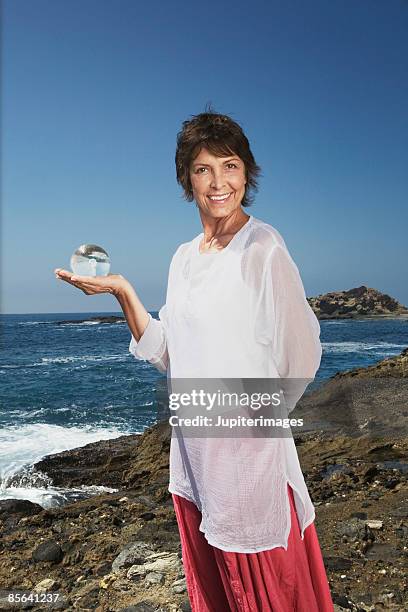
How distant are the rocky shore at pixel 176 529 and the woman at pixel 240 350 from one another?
1126 mm

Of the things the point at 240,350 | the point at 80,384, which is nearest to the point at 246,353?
the point at 240,350

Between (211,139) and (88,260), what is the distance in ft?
1.14

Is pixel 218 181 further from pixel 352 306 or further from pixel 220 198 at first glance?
pixel 352 306

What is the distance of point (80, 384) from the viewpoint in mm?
14172

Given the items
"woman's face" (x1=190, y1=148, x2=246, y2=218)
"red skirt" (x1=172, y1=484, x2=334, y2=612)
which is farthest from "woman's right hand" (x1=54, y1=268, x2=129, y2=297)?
"red skirt" (x1=172, y1=484, x2=334, y2=612)

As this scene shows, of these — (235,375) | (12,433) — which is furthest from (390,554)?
(12,433)

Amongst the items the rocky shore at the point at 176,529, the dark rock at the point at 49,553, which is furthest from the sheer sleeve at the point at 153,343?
the dark rock at the point at 49,553

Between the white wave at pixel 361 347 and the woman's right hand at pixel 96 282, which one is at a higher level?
the woman's right hand at pixel 96 282

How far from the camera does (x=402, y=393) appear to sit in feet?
17.9

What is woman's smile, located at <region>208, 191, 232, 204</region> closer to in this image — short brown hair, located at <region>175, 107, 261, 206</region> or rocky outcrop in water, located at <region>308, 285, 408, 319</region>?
short brown hair, located at <region>175, 107, 261, 206</region>

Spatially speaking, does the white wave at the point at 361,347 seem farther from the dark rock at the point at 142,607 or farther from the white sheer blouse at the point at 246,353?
the white sheer blouse at the point at 246,353

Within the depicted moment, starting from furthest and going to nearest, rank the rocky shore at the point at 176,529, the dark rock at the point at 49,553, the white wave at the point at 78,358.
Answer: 1. the white wave at the point at 78,358
2. the dark rock at the point at 49,553
3. the rocky shore at the point at 176,529

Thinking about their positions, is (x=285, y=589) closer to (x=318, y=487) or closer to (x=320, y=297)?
(x=318, y=487)

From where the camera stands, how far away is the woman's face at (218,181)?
122 cm
